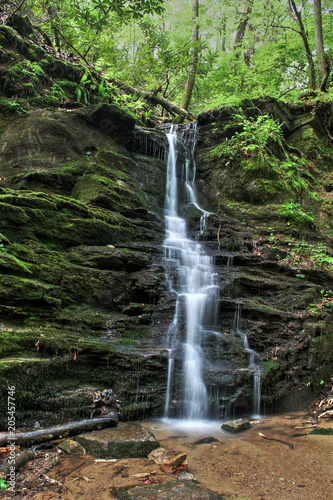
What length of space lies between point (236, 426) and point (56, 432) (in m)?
2.51

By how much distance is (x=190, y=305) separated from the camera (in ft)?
20.1

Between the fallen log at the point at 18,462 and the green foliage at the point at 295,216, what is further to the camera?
the green foliage at the point at 295,216

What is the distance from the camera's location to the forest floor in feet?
8.50

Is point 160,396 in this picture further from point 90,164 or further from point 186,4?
point 186,4

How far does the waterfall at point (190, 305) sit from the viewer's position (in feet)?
16.3

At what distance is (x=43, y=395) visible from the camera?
395 cm

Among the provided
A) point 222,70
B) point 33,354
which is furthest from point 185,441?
point 222,70

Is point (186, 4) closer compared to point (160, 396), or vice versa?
point (160, 396)

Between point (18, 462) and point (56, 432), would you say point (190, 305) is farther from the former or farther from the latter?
point (18, 462)

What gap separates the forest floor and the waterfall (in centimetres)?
80

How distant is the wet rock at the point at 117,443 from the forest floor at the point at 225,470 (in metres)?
0.10

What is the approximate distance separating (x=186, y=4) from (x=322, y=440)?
947 inches

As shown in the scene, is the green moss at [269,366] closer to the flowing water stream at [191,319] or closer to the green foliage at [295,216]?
the flowing water stream at [191,319]

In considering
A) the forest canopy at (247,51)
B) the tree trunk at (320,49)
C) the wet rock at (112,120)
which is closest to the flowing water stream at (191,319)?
the wet rock at (112,120)
